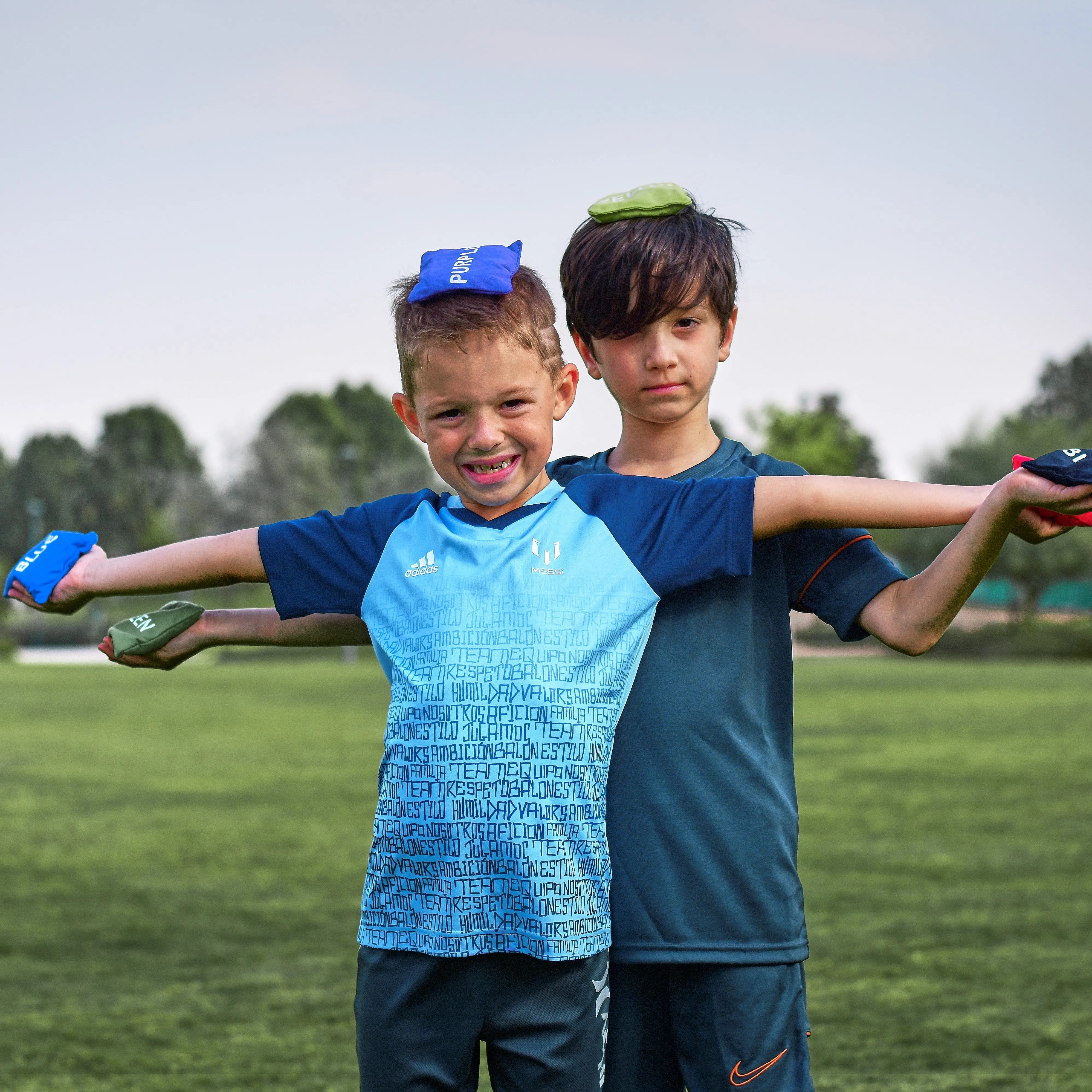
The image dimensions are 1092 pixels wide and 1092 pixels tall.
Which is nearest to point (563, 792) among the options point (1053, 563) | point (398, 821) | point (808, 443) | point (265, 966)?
point (398, 821)

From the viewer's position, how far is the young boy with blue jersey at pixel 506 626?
6.15 ft

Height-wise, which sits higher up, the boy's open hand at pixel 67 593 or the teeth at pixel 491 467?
the teeth at pixel 491 467

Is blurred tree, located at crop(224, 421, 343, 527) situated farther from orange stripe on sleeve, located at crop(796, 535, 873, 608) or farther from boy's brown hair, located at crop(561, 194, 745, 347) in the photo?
orange stripe on sleeve, located at crop(796, 535, 873, 608)

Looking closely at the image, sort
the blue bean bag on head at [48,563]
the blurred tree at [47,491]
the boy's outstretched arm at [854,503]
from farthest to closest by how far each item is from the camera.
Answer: the blurred tree at [47,491], the blue bean bag on head at [48,563], the boy's outstretched arm at [854,503]

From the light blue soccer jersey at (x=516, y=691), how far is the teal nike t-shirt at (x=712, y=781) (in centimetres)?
11

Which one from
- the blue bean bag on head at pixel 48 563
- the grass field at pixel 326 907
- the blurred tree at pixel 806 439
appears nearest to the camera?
the blue bean bag on head at pixel 48 563

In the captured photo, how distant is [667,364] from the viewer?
7.11 feet

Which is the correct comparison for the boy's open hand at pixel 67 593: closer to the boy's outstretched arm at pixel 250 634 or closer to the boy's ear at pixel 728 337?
the boy's outstretched arm at pixel 250 634

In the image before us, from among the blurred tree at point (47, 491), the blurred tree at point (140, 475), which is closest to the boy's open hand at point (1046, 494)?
the blurred tree at point (140, 475)

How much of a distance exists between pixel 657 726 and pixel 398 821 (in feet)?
1.38

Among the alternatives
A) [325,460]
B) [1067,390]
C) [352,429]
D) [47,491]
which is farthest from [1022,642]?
[47,491]

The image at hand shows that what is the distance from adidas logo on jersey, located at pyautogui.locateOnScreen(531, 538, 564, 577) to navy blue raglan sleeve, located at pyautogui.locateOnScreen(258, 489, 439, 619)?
214 millimetres

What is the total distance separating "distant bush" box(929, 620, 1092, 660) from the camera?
33.3m

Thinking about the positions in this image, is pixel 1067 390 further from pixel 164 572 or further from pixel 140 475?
pixel 164 572
